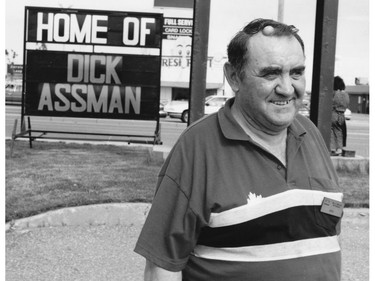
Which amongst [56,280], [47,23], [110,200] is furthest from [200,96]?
[47,23]

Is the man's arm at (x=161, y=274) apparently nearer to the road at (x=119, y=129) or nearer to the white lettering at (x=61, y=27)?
the white lettering at (x=61, y=27)

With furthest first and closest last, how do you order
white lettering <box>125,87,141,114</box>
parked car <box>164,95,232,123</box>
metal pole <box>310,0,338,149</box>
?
1. parked car <box>164,95,232,123</box>
2. white lettering <box>125,87,141,114</box>
3. metal pole <box>310,0,338,149</box>

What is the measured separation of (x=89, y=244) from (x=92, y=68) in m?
6.67

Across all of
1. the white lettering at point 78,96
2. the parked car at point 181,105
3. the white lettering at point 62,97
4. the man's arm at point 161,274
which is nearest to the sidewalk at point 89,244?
the man's arm at point 161,274

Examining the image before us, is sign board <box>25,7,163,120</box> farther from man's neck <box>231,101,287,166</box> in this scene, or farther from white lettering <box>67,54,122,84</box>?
man's neck <box>231,101,287,166</box>

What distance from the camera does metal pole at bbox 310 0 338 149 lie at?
19.6ft

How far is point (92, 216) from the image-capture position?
585 centimetres

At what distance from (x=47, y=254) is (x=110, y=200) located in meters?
1.31

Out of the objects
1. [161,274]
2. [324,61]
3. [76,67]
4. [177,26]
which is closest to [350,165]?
[324,61]

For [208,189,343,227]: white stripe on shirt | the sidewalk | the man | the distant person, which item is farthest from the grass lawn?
[208,189,343,227]: white stripe on shirt

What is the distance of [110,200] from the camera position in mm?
6246

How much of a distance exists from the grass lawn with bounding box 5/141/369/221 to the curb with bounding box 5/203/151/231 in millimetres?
172

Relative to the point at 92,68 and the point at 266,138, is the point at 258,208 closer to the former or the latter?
the point at 266,138

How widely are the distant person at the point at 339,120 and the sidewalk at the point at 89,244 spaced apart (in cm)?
538
